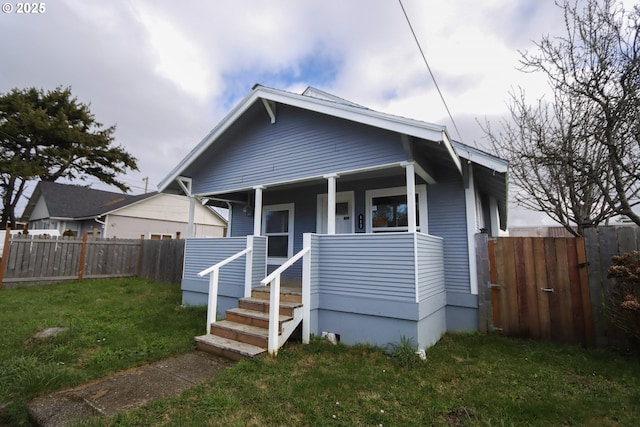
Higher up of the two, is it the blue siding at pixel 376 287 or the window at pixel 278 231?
the window at pixel 278 231

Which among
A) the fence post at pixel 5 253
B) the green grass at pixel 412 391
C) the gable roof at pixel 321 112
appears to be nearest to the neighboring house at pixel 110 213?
the fence post at pixel 5 253

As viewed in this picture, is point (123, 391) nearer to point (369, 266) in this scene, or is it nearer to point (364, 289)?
point (364, 289)

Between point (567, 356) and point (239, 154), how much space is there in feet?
22.8

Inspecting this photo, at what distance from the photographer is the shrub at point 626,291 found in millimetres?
3825

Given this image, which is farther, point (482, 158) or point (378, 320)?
point (482, 158)

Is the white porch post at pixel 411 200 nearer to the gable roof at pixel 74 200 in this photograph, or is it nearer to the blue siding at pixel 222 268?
the blue siding at pixel 222 268

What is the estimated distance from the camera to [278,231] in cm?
788

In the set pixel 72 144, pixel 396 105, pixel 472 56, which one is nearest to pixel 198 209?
pixel 72 144

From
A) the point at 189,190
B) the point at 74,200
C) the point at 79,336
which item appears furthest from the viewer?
the point at 74,200

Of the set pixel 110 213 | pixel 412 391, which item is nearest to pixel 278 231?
pixel 412 391

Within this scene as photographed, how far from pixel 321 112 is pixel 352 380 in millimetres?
4263

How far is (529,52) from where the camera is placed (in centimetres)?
545

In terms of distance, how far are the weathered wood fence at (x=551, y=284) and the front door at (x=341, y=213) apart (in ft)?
8.73

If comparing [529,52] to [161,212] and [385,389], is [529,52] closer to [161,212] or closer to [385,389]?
[385,389]
